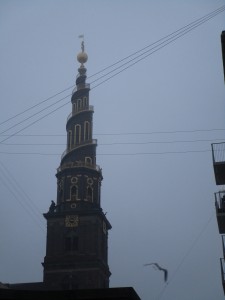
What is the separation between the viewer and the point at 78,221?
187 ft

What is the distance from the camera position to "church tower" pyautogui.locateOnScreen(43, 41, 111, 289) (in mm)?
54000

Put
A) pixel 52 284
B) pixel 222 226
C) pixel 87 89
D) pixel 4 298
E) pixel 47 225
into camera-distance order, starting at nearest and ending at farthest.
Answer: pixel 4 298 → pixel 222 226 → pixel 52 284 → pixel 47 225 → pixel 87 89

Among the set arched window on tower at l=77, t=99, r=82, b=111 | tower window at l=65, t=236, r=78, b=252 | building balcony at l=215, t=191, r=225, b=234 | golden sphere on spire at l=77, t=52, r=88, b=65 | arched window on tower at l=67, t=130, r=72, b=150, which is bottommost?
building balcony at l=215, t=191, r=225, b=234

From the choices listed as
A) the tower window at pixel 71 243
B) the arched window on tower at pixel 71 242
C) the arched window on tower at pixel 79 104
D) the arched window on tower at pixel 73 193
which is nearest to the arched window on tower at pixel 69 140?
the arched window on tower at pixel 79 104

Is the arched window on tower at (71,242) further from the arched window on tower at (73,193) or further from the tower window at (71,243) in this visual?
the arched window on tower at (73,193)

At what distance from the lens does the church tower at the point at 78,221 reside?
54000 mm

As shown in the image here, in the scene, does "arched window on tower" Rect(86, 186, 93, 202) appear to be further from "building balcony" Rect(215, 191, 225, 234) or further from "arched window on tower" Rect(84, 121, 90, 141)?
"building balcony" Rect(215, 191, 225, 234)

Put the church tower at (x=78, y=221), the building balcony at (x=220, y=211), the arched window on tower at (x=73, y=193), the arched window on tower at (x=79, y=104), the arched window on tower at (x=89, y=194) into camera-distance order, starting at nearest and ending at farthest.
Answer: the building balcony at (x=220, y=211)
the church tower at (x=78, y=221)
the arched window on tower at (x=73, y=193)
the arched window on tower at (x=89, y=194)
the arched window on tower at (x=79, y=104)

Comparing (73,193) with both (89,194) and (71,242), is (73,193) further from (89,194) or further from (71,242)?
(71,242)

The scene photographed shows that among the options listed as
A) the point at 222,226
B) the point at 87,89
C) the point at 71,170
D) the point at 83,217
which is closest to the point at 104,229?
the point at 83,217

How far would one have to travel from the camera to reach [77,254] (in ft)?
181

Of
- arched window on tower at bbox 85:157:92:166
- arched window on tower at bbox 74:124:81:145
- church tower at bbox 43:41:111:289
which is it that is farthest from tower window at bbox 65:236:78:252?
arched window on tower at bbox 74:124:81:145

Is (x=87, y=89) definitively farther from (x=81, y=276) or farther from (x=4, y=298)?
(x=4, y=298)

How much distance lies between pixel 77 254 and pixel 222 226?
1274 inches
